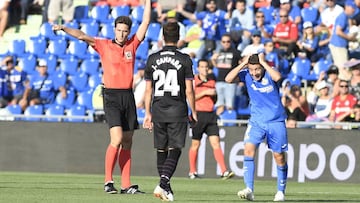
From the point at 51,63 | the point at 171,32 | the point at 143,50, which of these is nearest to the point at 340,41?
the point at 143,50

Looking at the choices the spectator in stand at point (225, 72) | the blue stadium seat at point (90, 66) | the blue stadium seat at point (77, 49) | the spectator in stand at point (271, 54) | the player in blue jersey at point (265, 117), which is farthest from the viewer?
the blue stadium seat at point (77, 49)

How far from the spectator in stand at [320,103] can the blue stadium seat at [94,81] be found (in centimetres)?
518

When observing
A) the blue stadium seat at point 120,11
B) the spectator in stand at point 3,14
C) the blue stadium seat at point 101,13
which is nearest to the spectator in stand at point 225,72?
the blue stadium seat at point 120,11

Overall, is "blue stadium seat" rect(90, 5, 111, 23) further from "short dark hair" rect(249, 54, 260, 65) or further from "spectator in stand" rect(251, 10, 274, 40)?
"short dark hair" rect(249, 54, 260, 65)

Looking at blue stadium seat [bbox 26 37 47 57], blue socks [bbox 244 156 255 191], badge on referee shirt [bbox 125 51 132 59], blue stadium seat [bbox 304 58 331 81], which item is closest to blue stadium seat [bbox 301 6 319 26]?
blue stadium seat [bbox 304 58 331 81]

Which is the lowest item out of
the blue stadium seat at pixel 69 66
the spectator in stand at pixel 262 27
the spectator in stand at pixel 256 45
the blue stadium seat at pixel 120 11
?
the blue stadium seat at pixel 69 66

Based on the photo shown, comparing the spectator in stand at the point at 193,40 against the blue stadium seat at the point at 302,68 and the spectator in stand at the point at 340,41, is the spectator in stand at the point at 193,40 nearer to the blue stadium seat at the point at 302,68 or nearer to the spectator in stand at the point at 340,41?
the blue stadium seat at the point at 302,68

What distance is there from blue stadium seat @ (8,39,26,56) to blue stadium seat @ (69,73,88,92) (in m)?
2.09

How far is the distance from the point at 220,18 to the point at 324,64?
2.85 metres

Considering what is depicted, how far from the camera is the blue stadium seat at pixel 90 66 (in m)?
26.6

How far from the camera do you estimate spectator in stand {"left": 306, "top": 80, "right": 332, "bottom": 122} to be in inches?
894

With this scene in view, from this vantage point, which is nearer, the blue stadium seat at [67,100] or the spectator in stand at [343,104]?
the spectator in stand at [343,104]

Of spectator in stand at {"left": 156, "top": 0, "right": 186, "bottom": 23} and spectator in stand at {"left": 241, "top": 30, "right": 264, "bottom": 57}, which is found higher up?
spectator in stand at {"left": 156, "top": 0, "right": 186, "bottom": 23}

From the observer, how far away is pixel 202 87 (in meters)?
21.3
